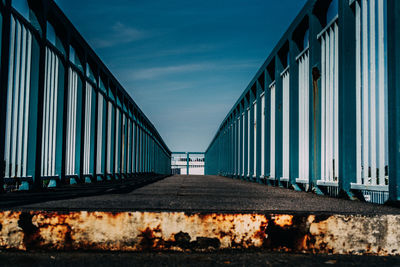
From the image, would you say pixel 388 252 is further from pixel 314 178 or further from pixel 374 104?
pixel 314 178

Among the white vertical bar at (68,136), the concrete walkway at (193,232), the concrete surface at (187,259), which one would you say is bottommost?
the concrete surface at (187,259)

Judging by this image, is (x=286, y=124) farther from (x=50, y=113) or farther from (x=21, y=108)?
(x=21, y=108)

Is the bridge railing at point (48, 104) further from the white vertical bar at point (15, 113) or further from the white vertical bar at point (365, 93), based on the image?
the white vertical bar at point (365, 93)

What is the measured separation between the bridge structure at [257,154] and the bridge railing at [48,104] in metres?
0.02

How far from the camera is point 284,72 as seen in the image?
6777 mm

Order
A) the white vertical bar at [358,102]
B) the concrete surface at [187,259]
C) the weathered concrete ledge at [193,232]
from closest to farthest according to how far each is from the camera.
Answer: the concrete surface at [187,259], the weathered concrete ledge at [193,232], the white vertical bar at [358,102]

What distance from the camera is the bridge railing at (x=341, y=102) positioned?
9.77 ft

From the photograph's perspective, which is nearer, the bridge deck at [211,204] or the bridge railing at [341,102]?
the bridge deck at [211,204]

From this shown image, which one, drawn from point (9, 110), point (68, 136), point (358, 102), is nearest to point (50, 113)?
point (68, 136)

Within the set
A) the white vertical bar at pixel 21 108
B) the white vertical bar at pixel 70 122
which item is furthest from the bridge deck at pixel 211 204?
the white vertical bar at pixel 70 122

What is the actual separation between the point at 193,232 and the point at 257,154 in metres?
7.87

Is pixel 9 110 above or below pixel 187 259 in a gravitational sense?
above

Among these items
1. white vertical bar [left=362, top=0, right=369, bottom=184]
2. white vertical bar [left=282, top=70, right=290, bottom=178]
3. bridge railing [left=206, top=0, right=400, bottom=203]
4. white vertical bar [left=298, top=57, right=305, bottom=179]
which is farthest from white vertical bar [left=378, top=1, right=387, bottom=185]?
white vertical bar [left=282, top=70, right=290, bottom=178]

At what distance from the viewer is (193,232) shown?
1.68 meters
